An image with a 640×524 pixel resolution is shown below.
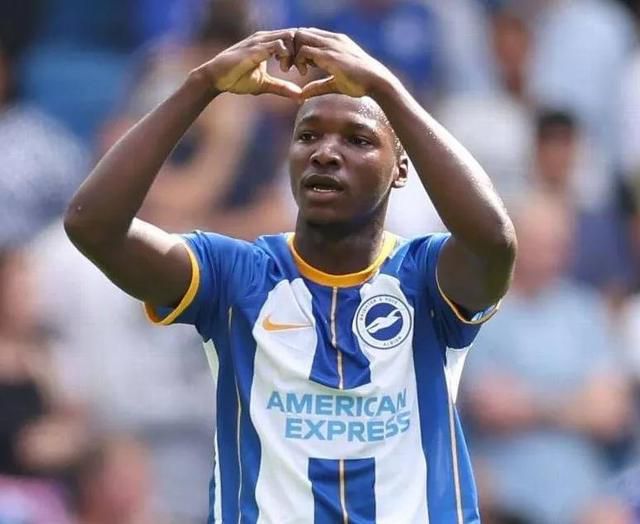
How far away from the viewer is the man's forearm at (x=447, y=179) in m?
4.89

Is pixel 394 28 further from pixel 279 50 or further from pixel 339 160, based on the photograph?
pixel 279 50

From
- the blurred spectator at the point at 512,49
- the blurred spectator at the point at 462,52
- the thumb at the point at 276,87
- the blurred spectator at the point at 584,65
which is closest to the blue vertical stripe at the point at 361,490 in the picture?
the thumb at the point at 276,87

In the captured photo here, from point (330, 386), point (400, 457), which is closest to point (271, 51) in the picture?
point (330, 386)

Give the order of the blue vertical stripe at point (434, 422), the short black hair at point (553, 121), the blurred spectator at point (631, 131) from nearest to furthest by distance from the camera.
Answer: the blue vertical stripe at point (434, 422), the short black hair at point (553, 121), the blurred spectator at point (631, 131)

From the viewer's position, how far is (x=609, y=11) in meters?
11.7

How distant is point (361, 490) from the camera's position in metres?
5.01

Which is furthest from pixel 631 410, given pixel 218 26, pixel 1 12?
pixel 1 12

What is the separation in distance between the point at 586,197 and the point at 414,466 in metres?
5.81

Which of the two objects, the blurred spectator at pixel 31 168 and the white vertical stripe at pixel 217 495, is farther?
the blurred spectator at pixel 31 168

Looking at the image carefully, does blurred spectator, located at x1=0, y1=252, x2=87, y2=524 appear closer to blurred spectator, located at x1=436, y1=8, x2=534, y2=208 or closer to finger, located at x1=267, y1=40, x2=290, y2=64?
blurred spectator, located at x1=436, y1=8, x2=534, y2=208

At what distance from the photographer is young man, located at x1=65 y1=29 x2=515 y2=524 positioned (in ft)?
16.1

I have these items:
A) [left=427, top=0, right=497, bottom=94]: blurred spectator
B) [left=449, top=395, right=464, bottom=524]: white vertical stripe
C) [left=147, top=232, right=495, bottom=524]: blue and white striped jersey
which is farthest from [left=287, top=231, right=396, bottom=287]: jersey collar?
[left=427, top=0, right=497, bottom=94]: blurred spectator

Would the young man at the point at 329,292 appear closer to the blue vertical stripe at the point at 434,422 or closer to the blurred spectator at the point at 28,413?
the blue vertical stripe at the point at 434,422

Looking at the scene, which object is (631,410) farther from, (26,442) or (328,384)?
(328,384)
